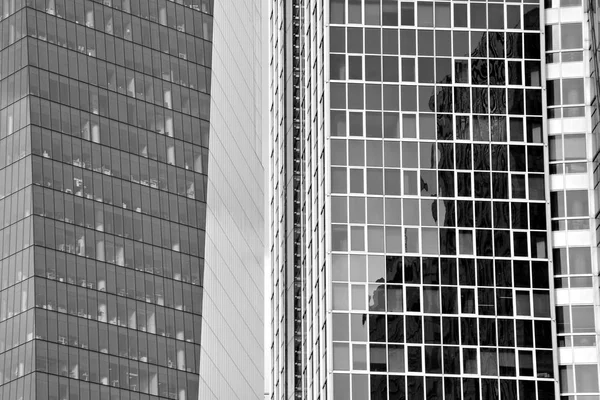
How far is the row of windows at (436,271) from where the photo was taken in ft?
380

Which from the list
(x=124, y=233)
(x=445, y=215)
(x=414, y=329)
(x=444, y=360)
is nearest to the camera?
(x=444, y=360)

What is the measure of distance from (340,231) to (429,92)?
12.2m

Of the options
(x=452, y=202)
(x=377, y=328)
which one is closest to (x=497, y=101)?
(x=452, y=202)

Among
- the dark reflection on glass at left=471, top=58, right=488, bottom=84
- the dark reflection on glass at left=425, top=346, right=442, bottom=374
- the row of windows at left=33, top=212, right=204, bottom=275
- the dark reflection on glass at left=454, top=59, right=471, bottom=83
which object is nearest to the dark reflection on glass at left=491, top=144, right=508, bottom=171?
the dark reflection on glass at left=471, top=58, right=488, bottom=84

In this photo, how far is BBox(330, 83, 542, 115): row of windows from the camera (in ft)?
389

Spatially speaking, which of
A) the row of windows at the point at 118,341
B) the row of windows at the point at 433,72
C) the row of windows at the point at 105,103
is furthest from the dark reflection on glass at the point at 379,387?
the row of windows at the point at 105,103

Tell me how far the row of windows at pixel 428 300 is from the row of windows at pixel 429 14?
19151 millimetres

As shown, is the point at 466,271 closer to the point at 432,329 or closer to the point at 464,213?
the point at 464,213

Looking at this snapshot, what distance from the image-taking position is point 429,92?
4722 inches

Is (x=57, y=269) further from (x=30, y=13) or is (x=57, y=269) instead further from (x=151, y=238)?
(x=30, y=13)

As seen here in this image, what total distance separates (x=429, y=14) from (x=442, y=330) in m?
22.9

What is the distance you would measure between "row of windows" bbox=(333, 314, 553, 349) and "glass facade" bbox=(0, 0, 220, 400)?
69617 millimetres

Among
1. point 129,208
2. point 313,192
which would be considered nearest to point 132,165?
point 129,208

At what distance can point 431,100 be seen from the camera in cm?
11994
